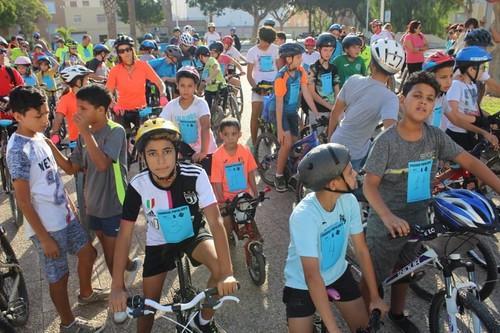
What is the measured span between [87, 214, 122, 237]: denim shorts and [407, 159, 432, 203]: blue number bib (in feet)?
8.32

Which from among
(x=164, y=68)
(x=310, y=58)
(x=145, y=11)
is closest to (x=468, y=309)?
(x=310, y=58)

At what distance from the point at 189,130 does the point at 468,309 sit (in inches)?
146

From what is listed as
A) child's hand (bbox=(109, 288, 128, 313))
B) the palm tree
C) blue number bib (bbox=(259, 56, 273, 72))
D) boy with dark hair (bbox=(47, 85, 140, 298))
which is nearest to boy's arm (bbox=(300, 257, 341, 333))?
child's hand (bbox=(109, 288, 128, 313))

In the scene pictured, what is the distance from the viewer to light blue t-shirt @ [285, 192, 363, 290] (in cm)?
254

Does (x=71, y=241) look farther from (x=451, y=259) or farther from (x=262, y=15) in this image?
(x=262, y=15)

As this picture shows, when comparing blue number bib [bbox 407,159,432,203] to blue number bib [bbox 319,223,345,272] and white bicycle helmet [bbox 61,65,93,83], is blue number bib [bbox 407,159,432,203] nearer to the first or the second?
blue number bib [bbox 319,223,345,272]

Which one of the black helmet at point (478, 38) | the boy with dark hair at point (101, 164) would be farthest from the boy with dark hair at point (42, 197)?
the black helmet at point (478, 38)

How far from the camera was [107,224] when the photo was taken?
3947 millimetres

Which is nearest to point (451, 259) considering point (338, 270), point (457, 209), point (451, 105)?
point (457, 209)

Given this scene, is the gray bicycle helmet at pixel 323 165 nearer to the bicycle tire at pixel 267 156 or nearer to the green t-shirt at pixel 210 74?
the bicycle tire at pixel 267 156

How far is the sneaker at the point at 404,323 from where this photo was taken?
3451mm

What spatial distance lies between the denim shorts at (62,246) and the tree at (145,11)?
66.1m

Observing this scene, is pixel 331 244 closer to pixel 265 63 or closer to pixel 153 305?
pixel 153 305

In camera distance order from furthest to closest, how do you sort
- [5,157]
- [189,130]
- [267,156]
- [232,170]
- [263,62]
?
1. [263,62]
2. [267,156]
3. [5,157]
4. [189,130]
5. [232,170]
